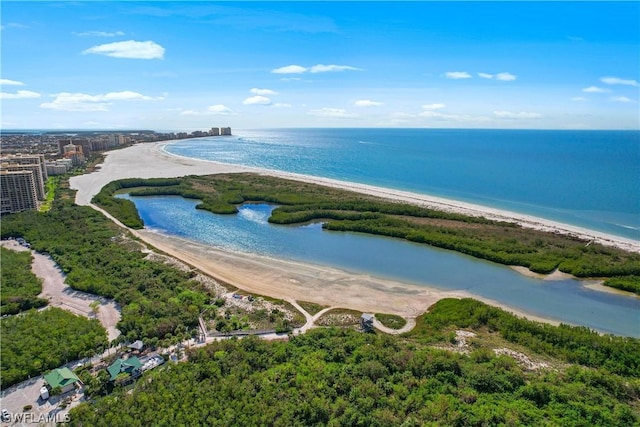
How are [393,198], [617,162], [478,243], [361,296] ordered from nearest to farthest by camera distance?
[361,296] < [478,243] < [393,198] < [617,162]

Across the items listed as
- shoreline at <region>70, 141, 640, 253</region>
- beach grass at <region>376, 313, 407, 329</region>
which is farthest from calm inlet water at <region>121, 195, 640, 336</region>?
shoreline at <region>70, 141, 640, 253</region>

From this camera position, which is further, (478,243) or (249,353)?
(478,243)

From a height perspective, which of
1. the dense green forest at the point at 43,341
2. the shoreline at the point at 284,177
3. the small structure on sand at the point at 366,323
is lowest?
the small structure on sand at the point at 366,323

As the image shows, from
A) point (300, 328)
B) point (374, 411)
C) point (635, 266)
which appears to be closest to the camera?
point (374, 411)

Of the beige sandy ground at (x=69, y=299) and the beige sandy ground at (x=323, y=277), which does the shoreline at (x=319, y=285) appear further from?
the beige sandy ground at (x=69, y=299)

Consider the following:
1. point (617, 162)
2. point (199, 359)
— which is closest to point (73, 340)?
point (199, 359)

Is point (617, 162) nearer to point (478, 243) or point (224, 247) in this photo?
point (478, 243)

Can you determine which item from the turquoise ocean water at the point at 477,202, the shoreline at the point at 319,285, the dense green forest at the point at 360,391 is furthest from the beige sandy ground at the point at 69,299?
the turquoise ocean water at the point at 477,202
